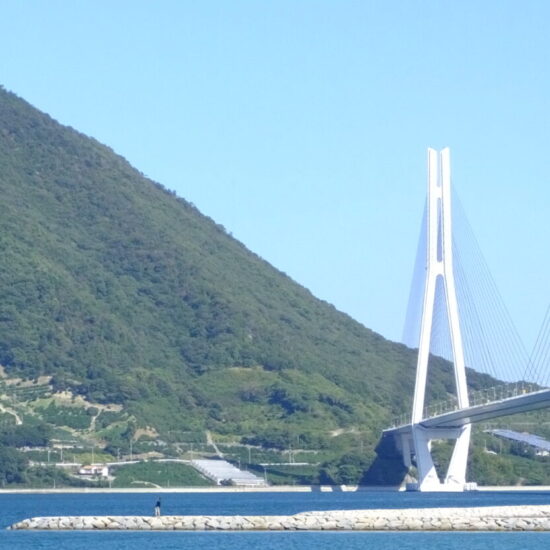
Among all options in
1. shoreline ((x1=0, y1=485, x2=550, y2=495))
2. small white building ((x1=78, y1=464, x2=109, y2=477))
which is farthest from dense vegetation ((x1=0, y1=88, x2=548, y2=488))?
small white building ((x1=78, y1=464, x2=109, y2=477))

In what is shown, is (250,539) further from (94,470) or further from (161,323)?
(161,323)

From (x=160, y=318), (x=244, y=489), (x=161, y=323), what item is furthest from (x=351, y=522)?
(x=160, y=318)

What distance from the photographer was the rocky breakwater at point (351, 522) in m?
58.7

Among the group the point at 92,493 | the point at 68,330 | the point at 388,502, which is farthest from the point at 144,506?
the point at 68,330

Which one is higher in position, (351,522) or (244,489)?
(244,489)

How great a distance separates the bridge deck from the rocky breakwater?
47.7 ft

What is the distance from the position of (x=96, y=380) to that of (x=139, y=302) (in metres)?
24.8

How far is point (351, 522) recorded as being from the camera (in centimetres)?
5984

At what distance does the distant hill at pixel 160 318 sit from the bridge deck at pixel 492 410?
2947 cm

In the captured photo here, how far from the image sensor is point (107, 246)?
16788cm

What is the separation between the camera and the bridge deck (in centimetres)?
7656

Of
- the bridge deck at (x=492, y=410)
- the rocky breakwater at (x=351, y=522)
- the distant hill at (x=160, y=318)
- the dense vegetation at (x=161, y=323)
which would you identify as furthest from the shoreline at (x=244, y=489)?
the rocky breakwater at (x=351, y=522)

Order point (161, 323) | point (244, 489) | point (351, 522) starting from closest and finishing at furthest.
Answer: point (351, 522) < point (244, 489) < point (161, 323)

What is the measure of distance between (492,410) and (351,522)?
24.4 meters
